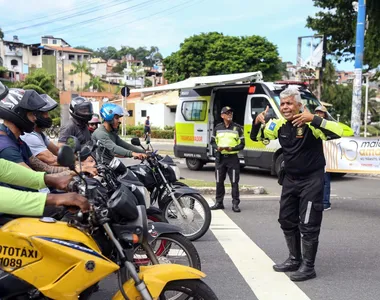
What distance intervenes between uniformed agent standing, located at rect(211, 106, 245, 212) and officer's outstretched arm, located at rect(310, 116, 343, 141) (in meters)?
3.20

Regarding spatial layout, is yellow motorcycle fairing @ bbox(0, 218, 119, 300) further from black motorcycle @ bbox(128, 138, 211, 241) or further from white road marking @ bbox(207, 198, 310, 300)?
black motorcycle @ bbox(128, 138, 211, 241)

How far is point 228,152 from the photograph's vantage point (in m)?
7.74

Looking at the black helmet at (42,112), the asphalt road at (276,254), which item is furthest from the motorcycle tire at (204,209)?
the black helmet at (42,112)

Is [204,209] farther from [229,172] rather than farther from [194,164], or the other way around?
[194,164]

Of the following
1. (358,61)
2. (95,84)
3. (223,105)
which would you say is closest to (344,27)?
(358,61)

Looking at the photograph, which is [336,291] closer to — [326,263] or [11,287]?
[326,263]

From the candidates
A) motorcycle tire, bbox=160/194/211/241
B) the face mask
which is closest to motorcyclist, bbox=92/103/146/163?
motorcycle tire, bbox=160/194/211/241

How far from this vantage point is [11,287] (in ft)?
8.49

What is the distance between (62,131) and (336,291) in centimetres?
380

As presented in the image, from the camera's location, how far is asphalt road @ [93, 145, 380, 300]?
4.21 meters

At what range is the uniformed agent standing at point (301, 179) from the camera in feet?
14.9

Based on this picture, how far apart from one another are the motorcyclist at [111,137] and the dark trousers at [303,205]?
194cm

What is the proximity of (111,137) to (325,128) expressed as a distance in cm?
291

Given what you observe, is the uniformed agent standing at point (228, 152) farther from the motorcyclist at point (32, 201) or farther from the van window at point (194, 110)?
the motorcyclist at point (32, 201)
